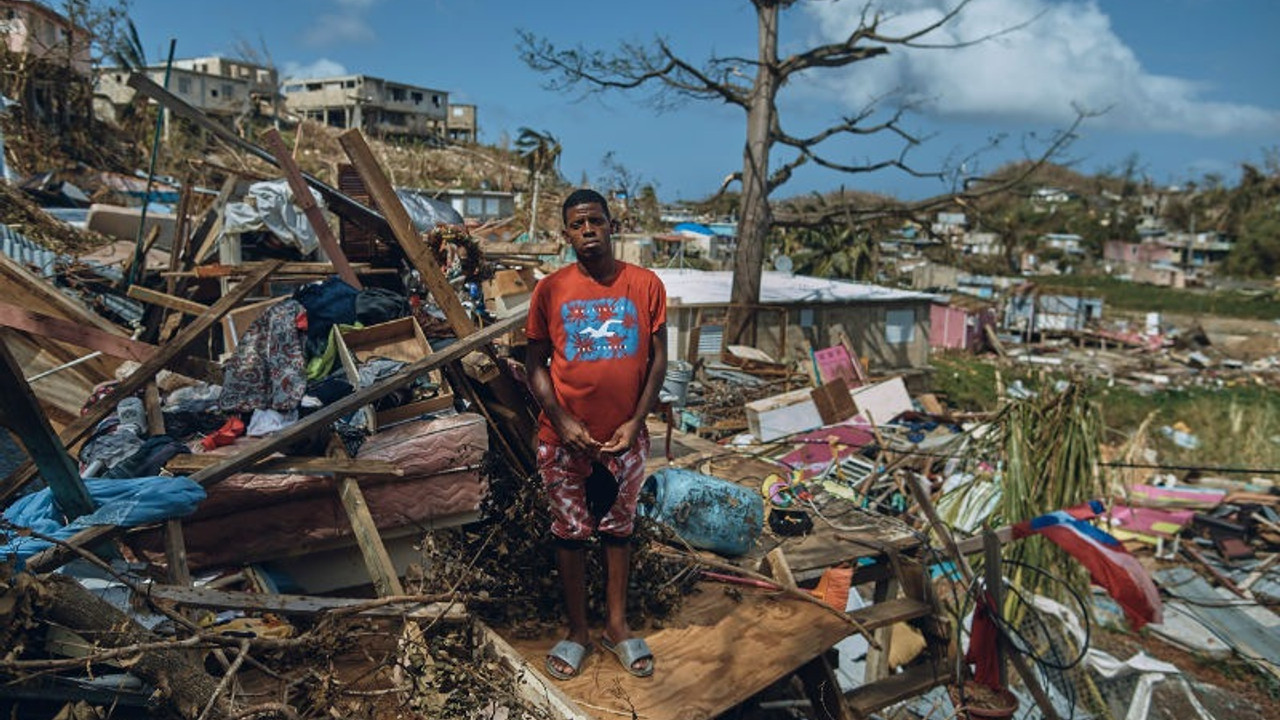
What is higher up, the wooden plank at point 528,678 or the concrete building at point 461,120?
the concrete building at point 461,120

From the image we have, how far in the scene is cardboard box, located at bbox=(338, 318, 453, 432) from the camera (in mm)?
4598

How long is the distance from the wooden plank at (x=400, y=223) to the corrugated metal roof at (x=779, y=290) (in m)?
11.5

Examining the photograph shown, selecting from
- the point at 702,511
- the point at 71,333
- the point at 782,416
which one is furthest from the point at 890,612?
the point at 782,416

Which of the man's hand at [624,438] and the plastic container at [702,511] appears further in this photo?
the plastic container at [702,511]

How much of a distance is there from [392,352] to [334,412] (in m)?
1.43

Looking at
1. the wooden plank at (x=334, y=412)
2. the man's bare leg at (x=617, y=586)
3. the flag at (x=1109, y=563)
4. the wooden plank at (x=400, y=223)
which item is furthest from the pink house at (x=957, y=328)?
the man's bare leg at (x=617, y=586)

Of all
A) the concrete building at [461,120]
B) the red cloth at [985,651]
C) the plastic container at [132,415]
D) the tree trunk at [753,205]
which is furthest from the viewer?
the concrete building at [461,120]

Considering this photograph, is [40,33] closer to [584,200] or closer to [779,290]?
[779,290]

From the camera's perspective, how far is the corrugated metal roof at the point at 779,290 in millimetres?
16406

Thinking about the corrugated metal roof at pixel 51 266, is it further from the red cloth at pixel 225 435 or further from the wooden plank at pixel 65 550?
the wooden plank at pixel 65 550

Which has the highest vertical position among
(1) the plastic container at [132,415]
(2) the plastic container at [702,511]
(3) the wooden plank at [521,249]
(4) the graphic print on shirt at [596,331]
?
(3) the wooden plank at [521,249]

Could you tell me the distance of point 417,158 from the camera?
26297mm

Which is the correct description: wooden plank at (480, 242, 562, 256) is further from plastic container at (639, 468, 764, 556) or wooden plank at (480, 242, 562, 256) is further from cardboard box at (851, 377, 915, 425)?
cardboard box at (851, 377, 915, 425)

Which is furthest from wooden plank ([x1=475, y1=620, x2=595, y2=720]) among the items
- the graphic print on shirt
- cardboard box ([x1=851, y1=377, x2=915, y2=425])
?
cardboard box ([x1=851, y1=377, x2=915, y2=425])
